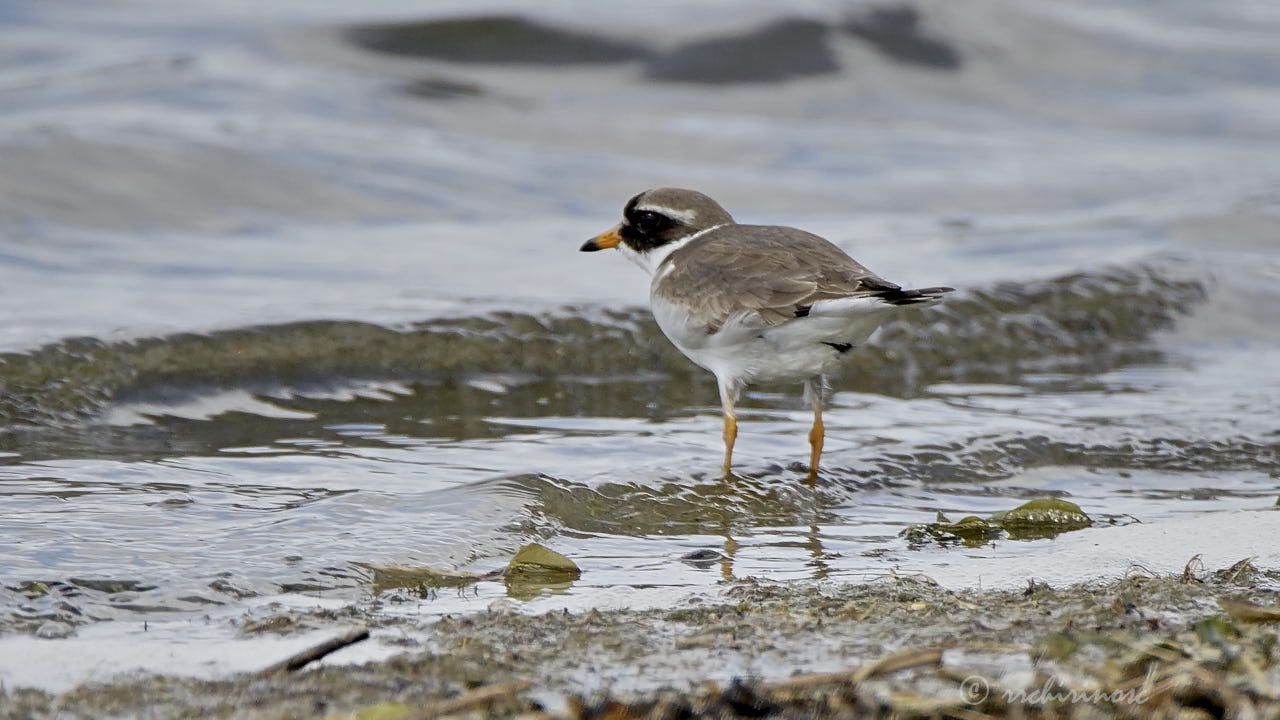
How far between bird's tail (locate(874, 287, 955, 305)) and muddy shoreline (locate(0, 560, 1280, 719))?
4.52 feet

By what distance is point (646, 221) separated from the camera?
6.61 metres

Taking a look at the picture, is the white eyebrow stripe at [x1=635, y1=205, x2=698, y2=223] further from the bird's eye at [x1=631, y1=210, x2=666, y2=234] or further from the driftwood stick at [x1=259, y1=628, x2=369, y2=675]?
the driftwood stick at [x1=259, y1=628, x2=369, y2=675]

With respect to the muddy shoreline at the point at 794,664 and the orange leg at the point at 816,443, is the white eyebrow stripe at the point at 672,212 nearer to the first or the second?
the orange leg at the point at 816,443

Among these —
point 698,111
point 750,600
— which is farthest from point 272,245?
point 750,600

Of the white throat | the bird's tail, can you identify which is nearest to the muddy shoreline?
the bird's tail

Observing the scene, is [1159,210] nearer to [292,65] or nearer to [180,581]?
[292,65]

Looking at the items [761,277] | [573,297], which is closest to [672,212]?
[761,277]

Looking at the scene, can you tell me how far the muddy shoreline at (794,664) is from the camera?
261 cm

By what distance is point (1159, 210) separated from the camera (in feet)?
41.8

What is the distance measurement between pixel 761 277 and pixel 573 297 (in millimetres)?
3866

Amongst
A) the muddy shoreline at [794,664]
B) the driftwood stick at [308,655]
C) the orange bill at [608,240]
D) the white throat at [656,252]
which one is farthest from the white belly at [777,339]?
the driftwood stick at [308,655]

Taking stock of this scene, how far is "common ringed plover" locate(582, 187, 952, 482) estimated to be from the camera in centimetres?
527

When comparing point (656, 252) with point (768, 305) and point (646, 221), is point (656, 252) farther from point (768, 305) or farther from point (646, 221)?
point (768, 305)

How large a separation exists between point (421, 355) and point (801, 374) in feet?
10.2
